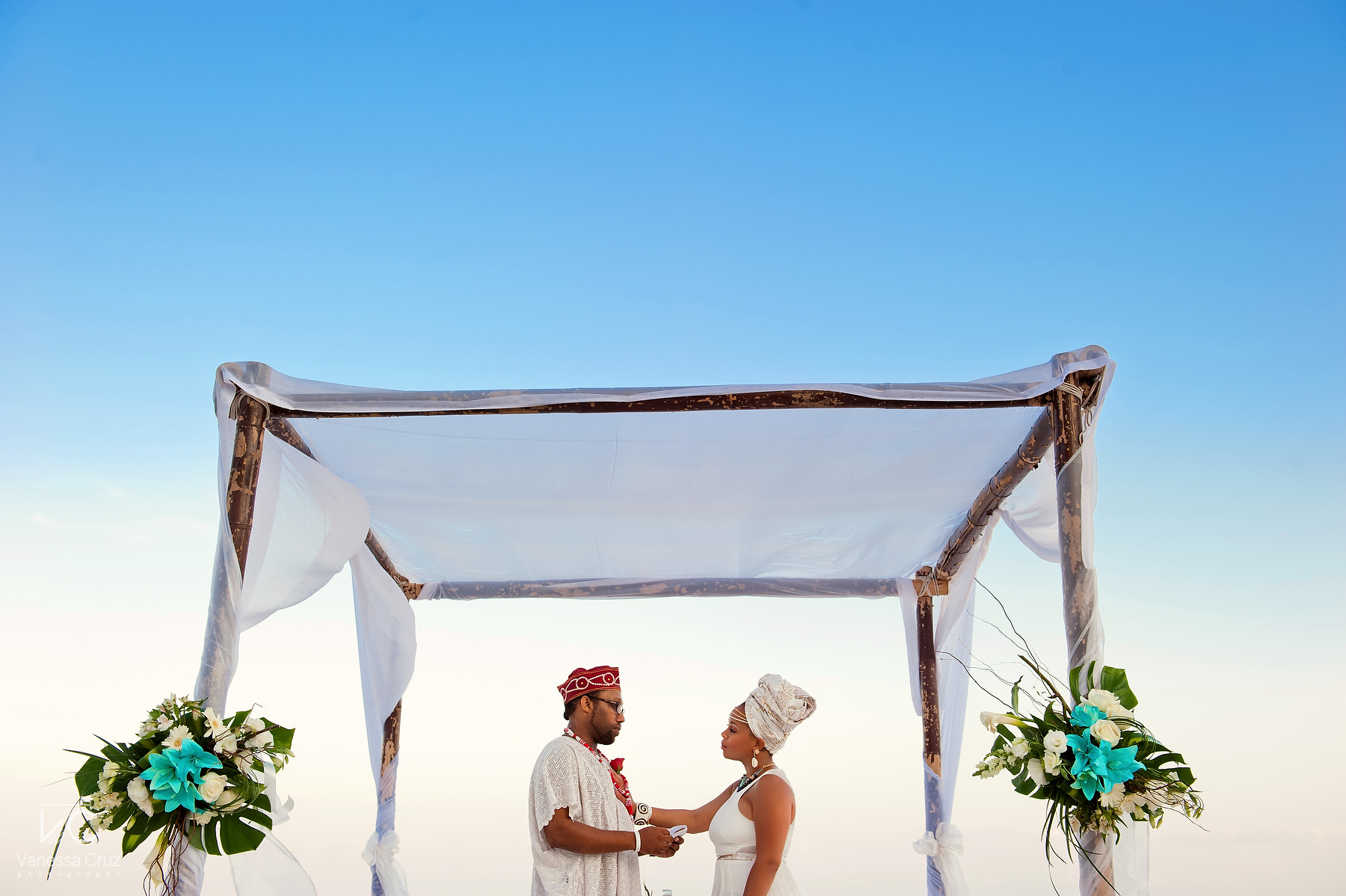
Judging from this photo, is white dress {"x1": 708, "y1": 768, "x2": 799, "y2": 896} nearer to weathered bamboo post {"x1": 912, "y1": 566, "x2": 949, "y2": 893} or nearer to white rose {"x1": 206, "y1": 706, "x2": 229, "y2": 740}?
white rose {"x1": 206, "y1": 706, "x2": 229, "y2": 740}

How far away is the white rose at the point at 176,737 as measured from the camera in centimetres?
293

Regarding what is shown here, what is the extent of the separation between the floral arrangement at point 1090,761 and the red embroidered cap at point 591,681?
1.40m

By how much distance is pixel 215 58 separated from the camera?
27.8ft

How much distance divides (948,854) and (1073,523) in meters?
2.95

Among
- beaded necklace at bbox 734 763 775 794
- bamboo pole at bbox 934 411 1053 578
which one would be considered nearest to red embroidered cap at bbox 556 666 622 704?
beaded necklace at bbox 734 763 775 794

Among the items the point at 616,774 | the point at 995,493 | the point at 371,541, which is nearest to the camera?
the point at 616,774

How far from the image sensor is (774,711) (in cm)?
367

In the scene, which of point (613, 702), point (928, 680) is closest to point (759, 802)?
point (613, 702)

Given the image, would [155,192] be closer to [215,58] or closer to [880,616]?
[215,58]

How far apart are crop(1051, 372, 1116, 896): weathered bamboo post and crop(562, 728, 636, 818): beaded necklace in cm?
167

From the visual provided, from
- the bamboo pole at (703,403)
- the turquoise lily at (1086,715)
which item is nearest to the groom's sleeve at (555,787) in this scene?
the bamboo pole at (703,403)

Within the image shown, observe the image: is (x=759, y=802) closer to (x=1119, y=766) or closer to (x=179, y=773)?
(x=1119, y=766)

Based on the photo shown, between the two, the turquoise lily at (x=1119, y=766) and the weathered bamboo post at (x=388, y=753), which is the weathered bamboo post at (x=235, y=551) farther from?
the turquoise lily at (x=1119, y=766)

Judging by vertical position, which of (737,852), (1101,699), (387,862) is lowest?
(387,862)
